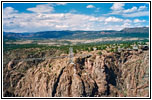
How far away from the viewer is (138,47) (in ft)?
195

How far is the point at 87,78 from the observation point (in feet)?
166

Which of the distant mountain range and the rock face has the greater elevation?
the distant mountain range

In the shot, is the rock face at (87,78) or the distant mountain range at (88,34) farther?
the distant mountain range at (88,34)

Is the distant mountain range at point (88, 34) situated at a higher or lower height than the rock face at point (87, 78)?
higher

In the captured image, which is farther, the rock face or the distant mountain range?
the distant mountain range

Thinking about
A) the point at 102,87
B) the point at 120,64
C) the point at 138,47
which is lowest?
the point at 102,87

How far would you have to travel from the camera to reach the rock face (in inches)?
1964

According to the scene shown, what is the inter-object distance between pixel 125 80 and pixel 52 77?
1637 cm

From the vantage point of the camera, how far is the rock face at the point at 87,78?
1964 inches

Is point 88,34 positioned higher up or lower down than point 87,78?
higher up

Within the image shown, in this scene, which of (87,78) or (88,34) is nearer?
(87,78)

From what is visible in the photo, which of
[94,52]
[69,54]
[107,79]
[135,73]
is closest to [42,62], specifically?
[69,54]

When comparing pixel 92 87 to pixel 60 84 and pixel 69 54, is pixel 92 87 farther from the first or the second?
pixel 69 54

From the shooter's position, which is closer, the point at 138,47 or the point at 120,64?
the point at 120,64
